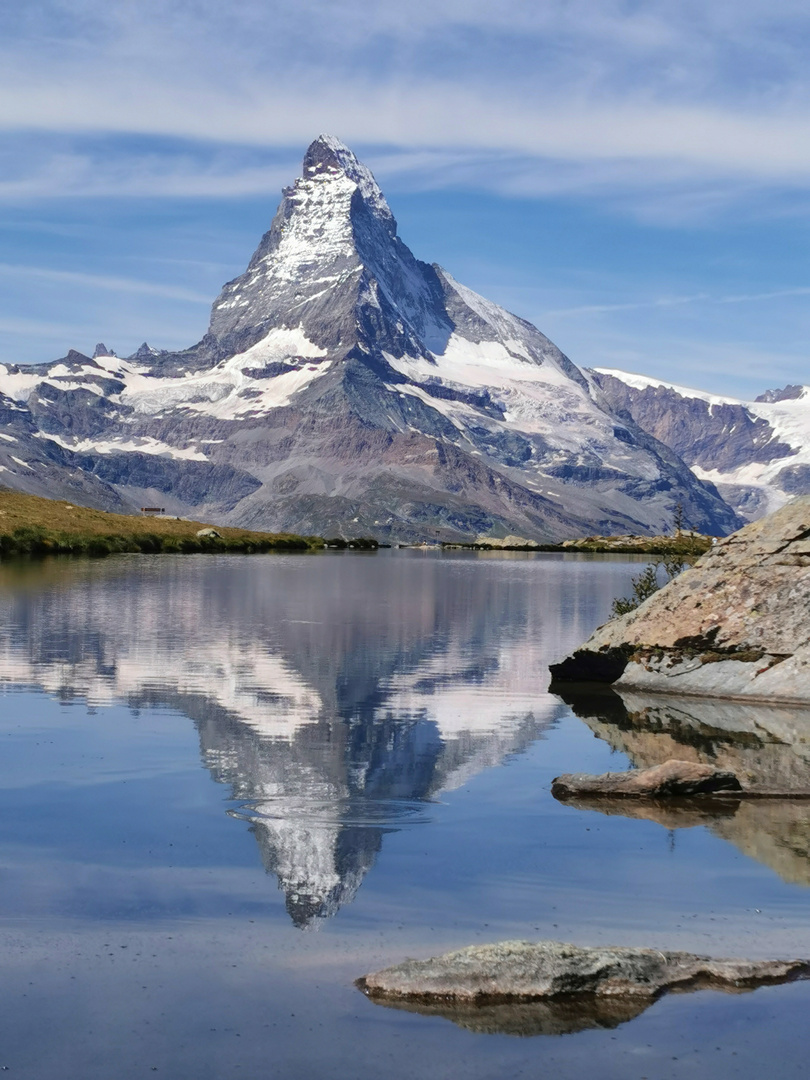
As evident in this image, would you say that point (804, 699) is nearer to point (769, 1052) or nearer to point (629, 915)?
point (629, 915)

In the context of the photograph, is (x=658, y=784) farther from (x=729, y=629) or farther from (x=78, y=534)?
(x=78, y=534)

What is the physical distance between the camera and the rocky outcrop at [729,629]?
37781 millimetres

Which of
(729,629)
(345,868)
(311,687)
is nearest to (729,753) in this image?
(729,629)

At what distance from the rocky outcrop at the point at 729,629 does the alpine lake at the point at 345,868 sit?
4.07ft

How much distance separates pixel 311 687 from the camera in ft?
133

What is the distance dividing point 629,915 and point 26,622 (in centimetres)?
4363

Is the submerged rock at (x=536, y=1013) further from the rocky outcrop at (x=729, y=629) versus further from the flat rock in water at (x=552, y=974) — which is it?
the rocky outcrop at (x=729, y=629)

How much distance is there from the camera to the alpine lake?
42.6 ft

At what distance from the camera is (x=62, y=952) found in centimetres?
1515

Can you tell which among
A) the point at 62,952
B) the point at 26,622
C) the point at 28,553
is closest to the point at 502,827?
the point at 62,952

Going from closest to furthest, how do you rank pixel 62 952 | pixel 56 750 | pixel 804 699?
pixel 62 952, pixel 56 750, pixel 804 699

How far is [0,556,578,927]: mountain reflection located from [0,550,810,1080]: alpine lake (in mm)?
143

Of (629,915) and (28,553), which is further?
(28,553)

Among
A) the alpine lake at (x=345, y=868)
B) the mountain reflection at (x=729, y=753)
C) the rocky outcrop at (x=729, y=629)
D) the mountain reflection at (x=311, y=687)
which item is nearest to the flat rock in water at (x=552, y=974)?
the alpine lake at (x=345, y=868)
